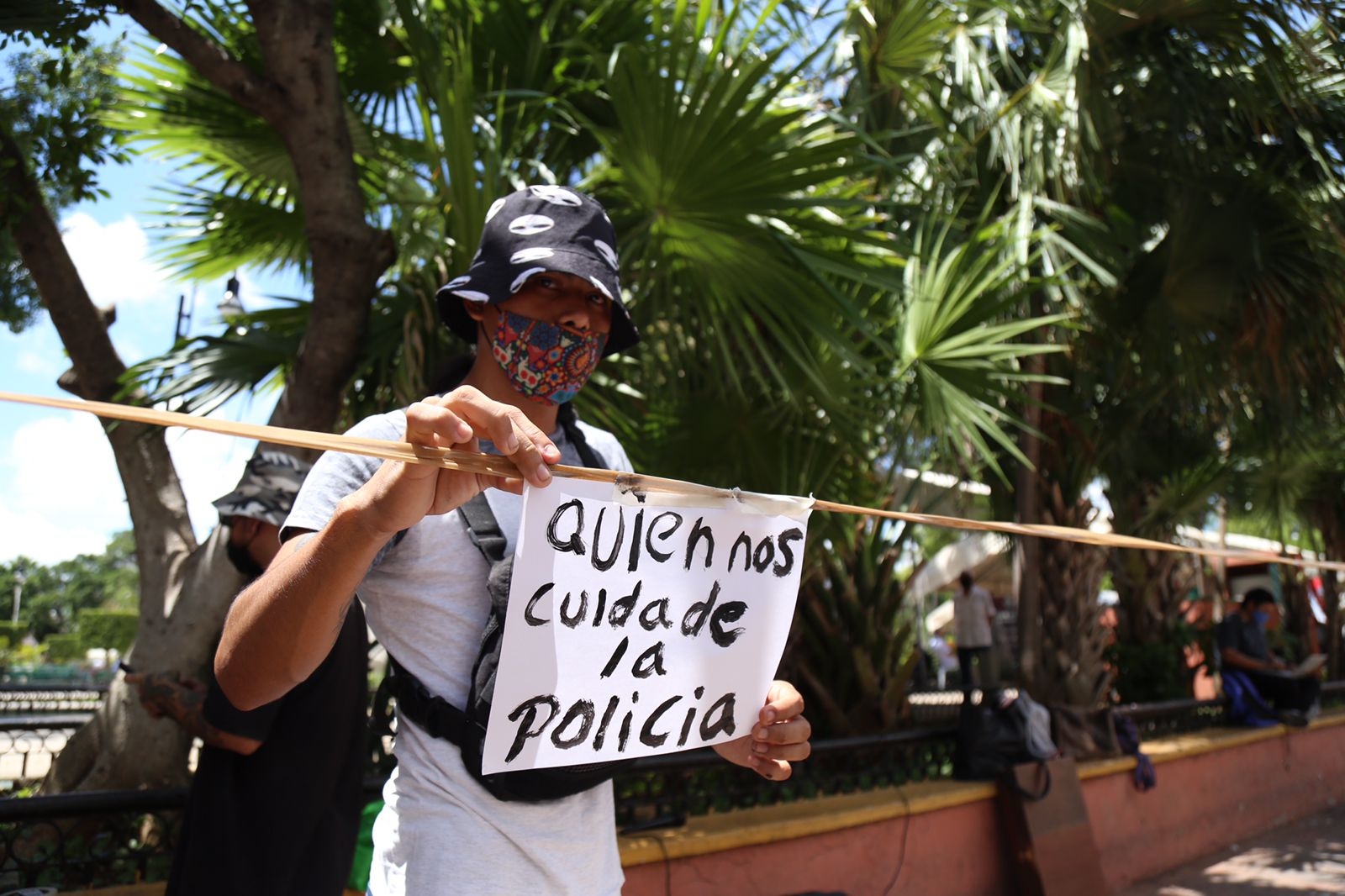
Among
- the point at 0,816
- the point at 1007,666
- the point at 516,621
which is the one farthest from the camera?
the point at 1007,666

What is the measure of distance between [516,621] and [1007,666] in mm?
17011

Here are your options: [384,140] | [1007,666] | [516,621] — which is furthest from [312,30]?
[1007,666]

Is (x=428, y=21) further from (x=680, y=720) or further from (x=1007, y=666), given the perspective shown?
(x=1007, y=666)

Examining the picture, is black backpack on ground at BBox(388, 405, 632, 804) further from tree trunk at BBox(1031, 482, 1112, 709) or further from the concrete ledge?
tree trunk at BBox(1031, 482, 1112, 709)

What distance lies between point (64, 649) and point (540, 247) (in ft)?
159

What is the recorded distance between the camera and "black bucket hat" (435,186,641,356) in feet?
5.63

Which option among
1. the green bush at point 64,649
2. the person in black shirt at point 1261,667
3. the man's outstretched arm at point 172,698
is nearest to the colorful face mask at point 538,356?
the man's outstretched arm at point 172,698

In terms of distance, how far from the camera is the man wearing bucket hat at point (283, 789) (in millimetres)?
1992

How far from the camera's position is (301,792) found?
2096 millimetres

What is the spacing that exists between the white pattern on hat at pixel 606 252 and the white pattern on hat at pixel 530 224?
0.08 meters

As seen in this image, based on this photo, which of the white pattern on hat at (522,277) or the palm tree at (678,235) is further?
the palm tree at (678,235)

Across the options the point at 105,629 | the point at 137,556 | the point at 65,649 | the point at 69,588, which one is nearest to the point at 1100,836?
the point at 137,556

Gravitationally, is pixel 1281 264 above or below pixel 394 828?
above

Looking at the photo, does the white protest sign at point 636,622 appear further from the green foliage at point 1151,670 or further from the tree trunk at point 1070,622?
the green foliage at point 1151,670
